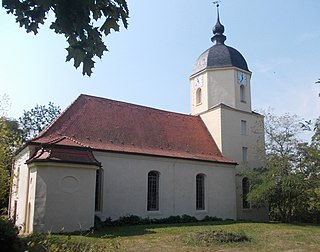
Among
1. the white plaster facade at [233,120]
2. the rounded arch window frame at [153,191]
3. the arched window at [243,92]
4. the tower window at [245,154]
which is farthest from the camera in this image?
the arched window at [243,92]

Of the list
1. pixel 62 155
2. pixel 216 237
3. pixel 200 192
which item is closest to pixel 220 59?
pixel 200 192

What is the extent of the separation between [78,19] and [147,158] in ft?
62.6

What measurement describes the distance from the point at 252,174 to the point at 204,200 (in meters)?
4.05

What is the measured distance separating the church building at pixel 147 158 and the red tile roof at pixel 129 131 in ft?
0.23

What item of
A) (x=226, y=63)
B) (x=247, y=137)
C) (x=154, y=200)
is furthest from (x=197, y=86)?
(x=154, y=200)

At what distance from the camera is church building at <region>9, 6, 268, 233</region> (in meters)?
17.2

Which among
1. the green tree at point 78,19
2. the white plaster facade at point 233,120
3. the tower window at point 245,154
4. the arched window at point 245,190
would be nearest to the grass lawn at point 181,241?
the green tree at point 78,19

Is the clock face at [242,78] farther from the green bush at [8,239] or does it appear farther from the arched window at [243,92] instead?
the green bush at [8,239]

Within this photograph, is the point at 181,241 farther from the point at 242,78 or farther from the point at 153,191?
the point at 242,78

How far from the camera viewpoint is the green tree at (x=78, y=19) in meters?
3.87

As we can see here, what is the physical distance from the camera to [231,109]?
28.8 m

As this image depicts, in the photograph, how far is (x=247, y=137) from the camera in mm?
29219

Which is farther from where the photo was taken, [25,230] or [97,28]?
[25,230]

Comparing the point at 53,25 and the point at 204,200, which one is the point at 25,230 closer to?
the point at 204,200
